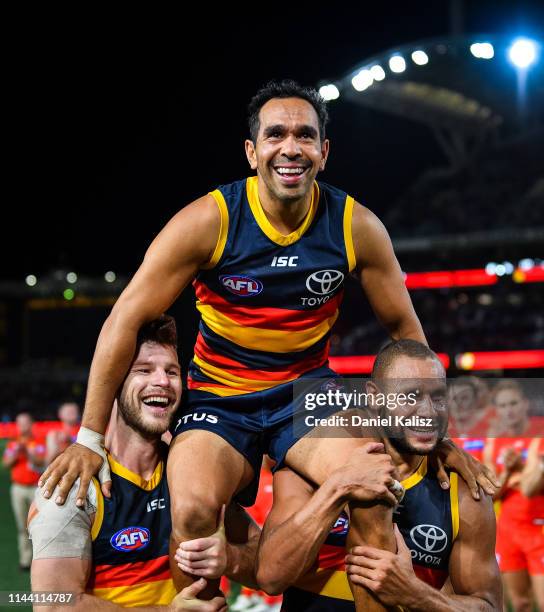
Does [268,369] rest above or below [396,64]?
below

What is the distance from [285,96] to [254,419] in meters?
1.37

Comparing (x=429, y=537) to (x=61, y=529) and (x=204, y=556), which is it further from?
(x=61, y=529)

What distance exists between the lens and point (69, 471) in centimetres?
368

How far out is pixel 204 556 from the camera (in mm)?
3451

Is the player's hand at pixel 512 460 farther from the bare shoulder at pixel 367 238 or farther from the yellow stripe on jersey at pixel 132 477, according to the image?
the yellow stripe on jersey at pixel 132 477

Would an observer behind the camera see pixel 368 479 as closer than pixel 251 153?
Yes

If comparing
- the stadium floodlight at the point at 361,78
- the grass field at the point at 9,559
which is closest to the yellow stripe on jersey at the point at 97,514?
the grass field at the point at 9,559

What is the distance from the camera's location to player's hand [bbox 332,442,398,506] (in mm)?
3229

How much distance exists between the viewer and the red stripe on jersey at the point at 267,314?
372 centimetres

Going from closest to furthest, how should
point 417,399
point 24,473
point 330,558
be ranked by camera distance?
point 417,399
point 330,558
point 24,473

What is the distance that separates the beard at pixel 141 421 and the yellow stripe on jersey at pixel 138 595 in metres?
0.66

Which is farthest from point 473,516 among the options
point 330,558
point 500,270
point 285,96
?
point 500,270

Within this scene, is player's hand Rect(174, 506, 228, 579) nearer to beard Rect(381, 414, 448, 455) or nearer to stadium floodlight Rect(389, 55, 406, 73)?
beard Rect(381, 414, 448, 455)

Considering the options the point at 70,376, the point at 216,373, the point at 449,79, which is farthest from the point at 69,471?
the point at 70,376
